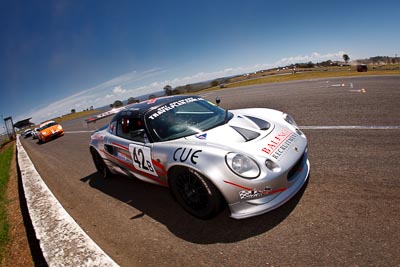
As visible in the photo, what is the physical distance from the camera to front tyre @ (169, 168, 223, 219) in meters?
2.60

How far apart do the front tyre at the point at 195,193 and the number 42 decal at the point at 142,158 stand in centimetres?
49

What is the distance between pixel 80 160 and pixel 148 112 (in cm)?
506

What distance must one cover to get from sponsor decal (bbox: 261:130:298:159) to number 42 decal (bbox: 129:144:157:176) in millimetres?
1634

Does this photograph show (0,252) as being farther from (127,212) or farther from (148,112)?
(148,112)

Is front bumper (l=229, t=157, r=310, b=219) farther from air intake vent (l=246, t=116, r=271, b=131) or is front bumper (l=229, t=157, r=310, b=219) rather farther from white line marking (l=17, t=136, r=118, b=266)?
white line marking (l=17, t=136, r=118, b=266)

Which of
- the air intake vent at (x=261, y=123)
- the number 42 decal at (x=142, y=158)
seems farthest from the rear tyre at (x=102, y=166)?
the air intake vent at (x=261, y=123)

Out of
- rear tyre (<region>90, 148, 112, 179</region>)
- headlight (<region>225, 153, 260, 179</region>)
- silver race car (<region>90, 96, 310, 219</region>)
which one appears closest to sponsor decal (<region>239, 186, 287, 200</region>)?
silver race car (<region>90, 96, 310, 219</region>)

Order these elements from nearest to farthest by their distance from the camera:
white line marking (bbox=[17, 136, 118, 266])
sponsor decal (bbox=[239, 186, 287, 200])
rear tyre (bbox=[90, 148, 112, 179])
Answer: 1. white line marking (bbox=[17, 136, 118, 266])
2. sponsor decal (bbox=[239, 186, 287, 200])
3. rear tyre (bbox=[90, 148, 112, 179])

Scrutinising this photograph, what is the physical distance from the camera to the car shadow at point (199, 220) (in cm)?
255

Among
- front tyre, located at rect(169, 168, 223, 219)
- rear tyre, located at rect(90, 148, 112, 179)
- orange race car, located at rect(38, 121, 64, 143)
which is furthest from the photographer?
orange race car, located at rect(38, 121, 64, 143)

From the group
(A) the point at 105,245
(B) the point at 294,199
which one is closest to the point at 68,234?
(A) the point at 105,245

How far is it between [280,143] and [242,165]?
71 cm

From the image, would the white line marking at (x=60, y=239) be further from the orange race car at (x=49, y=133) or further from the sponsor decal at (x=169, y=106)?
the orange race car at (x=49, y=133)

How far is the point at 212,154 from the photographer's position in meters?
2.64
